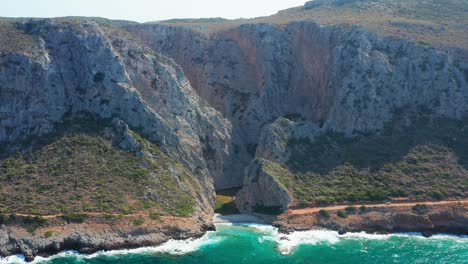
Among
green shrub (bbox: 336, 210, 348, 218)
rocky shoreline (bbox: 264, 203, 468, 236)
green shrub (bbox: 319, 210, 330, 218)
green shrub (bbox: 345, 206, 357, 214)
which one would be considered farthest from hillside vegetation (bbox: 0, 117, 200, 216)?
green shrub (bbox: 345, 206, 357, 214)

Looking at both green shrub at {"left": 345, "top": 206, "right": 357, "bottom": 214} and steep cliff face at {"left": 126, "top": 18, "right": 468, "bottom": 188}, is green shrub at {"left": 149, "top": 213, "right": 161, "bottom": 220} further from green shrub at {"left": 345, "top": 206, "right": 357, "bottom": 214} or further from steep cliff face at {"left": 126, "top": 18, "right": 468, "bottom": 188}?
green shrub at {"left": 345, "top": 206, "right": 357, "bottom": 214}

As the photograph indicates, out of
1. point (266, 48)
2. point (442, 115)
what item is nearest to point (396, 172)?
point (442, 115)

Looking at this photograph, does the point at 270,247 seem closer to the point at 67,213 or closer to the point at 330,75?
the point at 67,213

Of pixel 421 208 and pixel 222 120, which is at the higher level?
pixel 222 120

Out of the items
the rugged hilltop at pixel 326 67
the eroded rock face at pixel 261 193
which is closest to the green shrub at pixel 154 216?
the eroded rock face at pixel 261 193

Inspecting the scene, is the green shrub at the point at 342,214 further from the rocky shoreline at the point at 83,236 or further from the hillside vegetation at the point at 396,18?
the hillside vegetation at the point at 396,18

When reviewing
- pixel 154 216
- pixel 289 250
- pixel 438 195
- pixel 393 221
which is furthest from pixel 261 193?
pixel 438 195

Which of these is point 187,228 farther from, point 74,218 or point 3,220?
point 3,220
